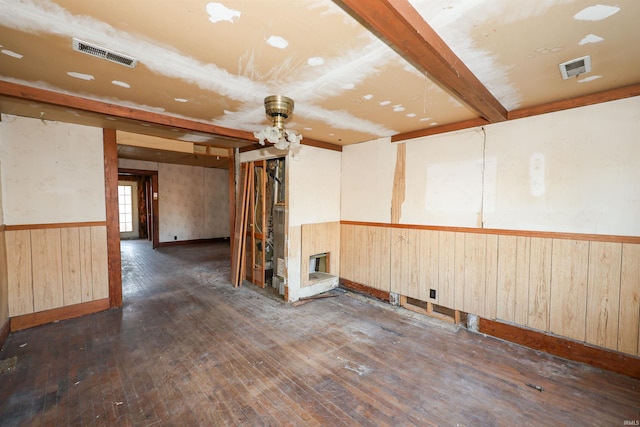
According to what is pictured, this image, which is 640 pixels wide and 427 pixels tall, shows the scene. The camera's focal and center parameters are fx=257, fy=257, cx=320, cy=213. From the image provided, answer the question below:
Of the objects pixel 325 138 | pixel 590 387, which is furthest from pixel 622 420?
pixel 325 138

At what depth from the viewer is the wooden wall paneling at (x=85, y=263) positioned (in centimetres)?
350

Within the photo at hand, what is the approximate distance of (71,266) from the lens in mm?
3424

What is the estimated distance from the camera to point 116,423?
1793 mm

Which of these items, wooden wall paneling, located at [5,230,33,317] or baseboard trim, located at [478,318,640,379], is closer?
baseboard trim, located at [478,318,640,379]

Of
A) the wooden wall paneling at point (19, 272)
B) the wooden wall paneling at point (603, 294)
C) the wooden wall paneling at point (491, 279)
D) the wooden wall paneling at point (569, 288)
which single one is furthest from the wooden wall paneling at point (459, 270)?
the wooden wall paneling at point (19, 272)

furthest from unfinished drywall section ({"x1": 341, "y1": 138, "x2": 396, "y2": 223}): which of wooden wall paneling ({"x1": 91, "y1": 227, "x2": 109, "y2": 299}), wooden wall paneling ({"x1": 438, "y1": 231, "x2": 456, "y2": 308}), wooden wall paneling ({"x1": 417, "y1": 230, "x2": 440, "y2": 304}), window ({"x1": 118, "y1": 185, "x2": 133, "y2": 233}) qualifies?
window ({"x1": 118, "y1": 185, "x2": 133, "y2": 233})

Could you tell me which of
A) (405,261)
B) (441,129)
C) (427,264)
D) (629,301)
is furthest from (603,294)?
(441,129)

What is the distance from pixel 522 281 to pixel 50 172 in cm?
584

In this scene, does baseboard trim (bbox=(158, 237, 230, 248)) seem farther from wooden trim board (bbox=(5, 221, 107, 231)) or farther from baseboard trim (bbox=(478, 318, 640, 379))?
baseboard trim (bbox=(478, 318, 640, 379))

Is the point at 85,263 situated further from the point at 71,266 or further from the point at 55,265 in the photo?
the point at 55,265

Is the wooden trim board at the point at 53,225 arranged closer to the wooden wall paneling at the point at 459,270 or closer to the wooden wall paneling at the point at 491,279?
the wooden wall paneling at the point at 459,270

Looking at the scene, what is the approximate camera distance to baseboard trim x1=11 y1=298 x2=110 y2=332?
306 centimetres

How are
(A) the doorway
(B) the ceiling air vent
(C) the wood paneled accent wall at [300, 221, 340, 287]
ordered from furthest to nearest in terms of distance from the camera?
(A) the doorway → (C) the wood paneled accent wall at [300, 221, 340, 287] → (B) the ceiling air vent

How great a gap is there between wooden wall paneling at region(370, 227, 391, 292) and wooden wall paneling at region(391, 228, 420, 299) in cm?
9
